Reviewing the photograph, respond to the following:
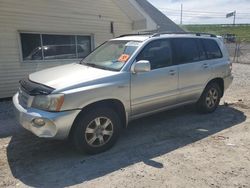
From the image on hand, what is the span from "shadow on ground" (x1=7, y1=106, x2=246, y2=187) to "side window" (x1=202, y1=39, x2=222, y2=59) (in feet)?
4.78

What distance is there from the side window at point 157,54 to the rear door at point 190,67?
0.76 ft

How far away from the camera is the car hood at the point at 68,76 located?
4214 millimetres

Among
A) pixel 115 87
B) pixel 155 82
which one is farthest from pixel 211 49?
pixel 115 87

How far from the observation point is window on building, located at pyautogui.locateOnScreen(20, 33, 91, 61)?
8906 millimetres

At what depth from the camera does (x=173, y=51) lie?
5.59 metres

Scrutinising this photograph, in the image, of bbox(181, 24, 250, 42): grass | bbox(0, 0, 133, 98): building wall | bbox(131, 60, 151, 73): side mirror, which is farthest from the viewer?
bbox(181, 24, 250, 42): grass

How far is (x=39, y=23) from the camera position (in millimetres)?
9016

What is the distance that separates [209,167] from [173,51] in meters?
2.50

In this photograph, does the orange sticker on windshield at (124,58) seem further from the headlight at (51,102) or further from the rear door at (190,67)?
the headlight at (51,102)

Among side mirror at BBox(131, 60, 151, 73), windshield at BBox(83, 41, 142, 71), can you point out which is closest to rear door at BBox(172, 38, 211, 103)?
windshield at BBox(83, 41, 142, 71)

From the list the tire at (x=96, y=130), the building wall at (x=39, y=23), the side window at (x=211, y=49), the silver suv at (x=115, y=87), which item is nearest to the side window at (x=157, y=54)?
the silver suv at (x=115, y=87)

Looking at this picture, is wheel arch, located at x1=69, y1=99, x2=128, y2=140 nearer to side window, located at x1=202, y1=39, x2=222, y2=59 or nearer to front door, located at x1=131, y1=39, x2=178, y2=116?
front door, located at x1=131, y1=39, x2=178, y2=116

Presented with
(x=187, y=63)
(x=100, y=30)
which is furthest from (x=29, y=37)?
(x=187, y=63)

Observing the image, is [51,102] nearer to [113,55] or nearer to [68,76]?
[68,76]
